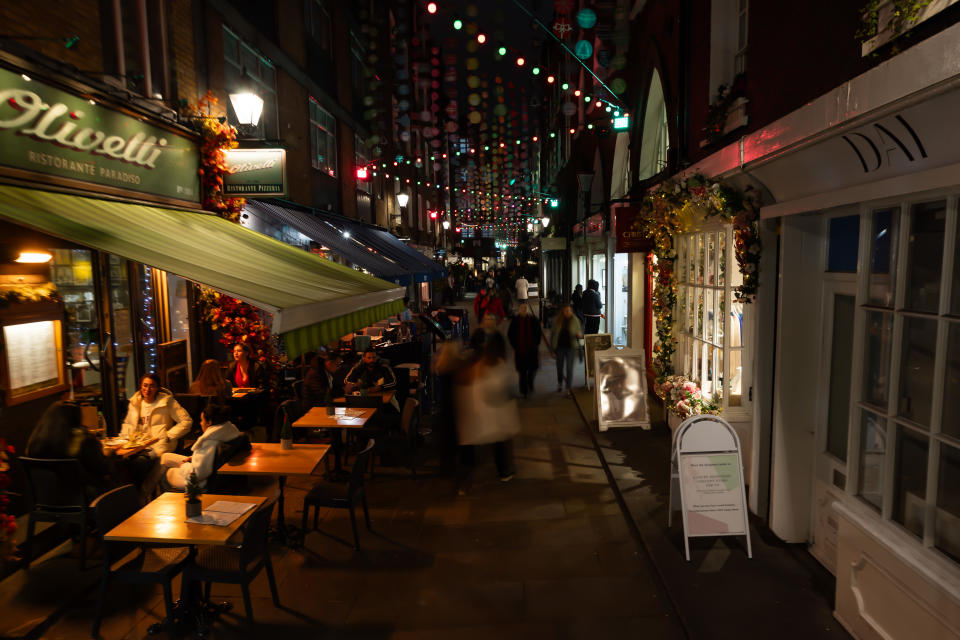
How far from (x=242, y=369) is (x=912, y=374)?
8.86m

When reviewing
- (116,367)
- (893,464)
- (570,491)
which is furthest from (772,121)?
→ (116,367)

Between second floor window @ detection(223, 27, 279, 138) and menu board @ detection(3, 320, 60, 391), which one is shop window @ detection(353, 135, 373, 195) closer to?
second floor window @ detection(223, 27, 279, 138)

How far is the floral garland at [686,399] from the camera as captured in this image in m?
7.24

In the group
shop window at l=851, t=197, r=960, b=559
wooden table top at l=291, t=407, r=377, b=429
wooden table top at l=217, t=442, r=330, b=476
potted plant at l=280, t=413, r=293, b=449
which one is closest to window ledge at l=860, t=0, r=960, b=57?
shop window at l=851, t=197, r=960, b=559

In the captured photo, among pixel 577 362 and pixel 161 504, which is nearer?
pixel 161 504

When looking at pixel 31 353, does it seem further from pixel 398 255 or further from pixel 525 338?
pixel 398 255

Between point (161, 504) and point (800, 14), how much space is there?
6964mm

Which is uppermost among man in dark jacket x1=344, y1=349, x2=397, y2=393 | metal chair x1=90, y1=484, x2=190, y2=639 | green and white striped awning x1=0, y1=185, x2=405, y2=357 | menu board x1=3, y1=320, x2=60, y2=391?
green and white striped awning x1=0, y1=185, x2=405, y2=357

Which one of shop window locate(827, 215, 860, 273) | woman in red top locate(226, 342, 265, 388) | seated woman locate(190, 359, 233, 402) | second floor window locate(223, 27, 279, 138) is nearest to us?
shop window locate(827, 215, 860, 273)

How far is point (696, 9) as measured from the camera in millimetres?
7832

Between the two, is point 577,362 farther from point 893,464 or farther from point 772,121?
point 893,464

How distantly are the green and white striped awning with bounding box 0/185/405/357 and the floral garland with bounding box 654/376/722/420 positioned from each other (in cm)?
434

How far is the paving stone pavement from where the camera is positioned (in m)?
4.60

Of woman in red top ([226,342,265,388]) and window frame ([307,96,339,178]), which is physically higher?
window frame ([307,96,339,178])
